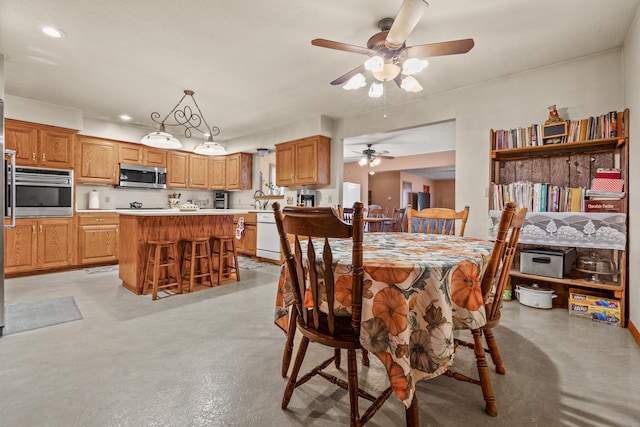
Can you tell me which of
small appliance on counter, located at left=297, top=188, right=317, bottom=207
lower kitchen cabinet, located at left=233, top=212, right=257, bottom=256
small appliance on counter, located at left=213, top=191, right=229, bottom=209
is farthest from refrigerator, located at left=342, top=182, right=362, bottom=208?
lower kitchen cabinet, located at left=233, top=212, right=257, bottom=256

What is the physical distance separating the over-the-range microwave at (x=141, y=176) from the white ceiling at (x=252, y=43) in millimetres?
1358

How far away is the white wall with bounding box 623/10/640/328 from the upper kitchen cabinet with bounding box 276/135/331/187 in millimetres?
3428

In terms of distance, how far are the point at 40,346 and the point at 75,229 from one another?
10.1 feet

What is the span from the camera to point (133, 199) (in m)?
5.66

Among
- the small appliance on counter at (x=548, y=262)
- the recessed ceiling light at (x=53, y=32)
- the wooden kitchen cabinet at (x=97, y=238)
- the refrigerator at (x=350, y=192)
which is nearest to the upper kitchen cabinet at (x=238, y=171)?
the wooden kitchen cabinet at (x=97, y=238)

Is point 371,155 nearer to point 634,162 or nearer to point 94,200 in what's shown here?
point 634,162

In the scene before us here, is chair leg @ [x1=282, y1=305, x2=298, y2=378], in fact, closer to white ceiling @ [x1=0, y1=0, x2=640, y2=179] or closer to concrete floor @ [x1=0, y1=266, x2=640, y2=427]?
concrete floor @ [x1=0, y1=266, x2=640, y2=427]

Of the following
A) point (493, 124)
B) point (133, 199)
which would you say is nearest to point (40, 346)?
point (133, 199)

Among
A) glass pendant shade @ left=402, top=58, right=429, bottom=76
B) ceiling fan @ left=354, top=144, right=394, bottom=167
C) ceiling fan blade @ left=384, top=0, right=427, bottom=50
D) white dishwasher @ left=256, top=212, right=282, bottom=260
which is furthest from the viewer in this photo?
ceiling fan @ left=354, top=144, right=394, bottom=167

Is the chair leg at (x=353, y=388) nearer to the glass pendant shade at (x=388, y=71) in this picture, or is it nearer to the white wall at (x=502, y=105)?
the glass pendant shade at (x=388, y=71)

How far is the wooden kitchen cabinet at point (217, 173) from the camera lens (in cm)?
654

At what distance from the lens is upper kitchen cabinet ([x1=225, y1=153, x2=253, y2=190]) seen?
6.34m

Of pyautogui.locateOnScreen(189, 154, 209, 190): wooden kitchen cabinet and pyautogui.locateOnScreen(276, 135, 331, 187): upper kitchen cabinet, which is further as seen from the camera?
pyautogui.locateOnScreen(189, 154, 209, 190): wooden kitchen cabinet

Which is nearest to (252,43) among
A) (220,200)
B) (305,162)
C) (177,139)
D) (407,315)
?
Result: (177,139)
